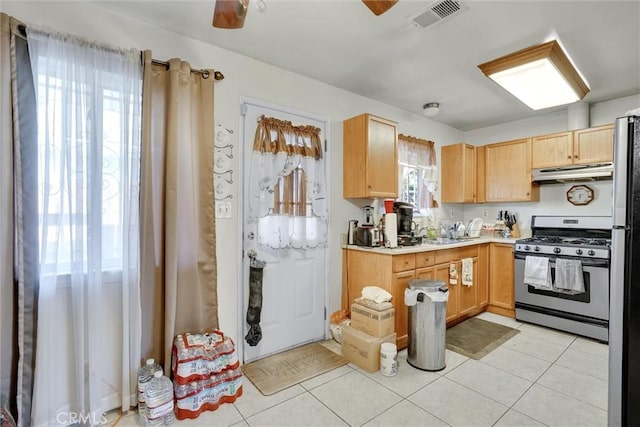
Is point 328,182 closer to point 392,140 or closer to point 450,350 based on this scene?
point 392,140

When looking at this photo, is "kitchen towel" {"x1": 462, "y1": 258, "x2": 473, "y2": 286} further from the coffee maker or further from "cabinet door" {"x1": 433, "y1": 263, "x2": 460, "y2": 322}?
the coffee maker

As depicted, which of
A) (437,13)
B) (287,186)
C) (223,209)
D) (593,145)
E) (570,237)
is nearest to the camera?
(437,13)

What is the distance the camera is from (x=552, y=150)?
3805mm

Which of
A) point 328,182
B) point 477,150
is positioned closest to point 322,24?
point 328,182

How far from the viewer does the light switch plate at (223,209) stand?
2.42 metres

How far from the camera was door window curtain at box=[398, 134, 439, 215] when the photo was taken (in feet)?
12.9

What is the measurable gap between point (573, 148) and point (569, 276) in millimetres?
1572

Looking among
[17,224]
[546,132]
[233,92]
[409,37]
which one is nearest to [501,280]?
[546,132]

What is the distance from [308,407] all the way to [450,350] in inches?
61.9

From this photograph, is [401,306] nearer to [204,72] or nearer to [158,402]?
[158,402]

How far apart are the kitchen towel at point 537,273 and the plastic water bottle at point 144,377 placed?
3.75 metres

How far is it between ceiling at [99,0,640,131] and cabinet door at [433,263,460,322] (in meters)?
1.94

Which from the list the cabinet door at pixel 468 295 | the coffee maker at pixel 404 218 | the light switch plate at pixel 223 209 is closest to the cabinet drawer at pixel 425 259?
the coffee maker at pixel 404 218

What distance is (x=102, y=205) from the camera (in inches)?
74.9
